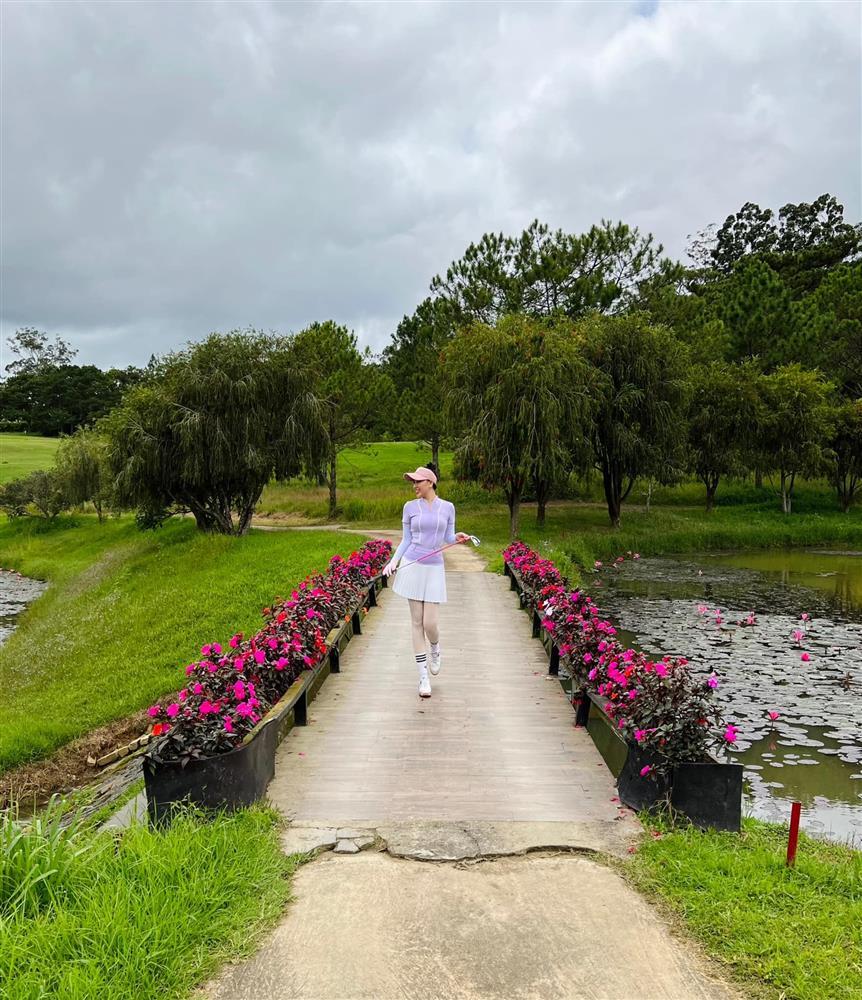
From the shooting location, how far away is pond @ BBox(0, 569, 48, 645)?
66.4ft

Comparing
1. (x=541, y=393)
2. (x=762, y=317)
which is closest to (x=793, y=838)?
(x=541, y=393)

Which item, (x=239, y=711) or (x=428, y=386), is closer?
(x=239, y=711)

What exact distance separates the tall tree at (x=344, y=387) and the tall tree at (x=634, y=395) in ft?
36.5

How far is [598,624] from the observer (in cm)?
697

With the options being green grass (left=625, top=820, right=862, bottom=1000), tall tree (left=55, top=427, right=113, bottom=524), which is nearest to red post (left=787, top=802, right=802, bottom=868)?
green grass (left=625, top=820, right=862, bottom=1000)

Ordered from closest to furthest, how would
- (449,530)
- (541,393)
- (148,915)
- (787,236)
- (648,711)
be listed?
(148,915) < (648,711) < (449,530) < (541,393) < (787,236)

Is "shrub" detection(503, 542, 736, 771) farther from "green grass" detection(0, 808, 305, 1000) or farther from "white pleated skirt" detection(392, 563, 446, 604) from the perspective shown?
"green grass" detection(0, 808, 305, 1000)

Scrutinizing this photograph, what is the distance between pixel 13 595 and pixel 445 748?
2381 centimetres

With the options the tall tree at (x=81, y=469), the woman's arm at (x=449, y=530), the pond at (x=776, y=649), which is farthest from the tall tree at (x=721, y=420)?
the tall tree at (x=81, y=469)

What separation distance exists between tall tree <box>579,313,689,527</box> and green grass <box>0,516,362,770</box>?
9.39 metres

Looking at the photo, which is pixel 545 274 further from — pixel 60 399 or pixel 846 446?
pixel 60 399

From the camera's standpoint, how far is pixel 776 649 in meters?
12.8

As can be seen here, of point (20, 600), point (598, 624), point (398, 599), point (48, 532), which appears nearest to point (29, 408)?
point (48, 532)

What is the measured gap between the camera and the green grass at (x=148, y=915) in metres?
2.89
